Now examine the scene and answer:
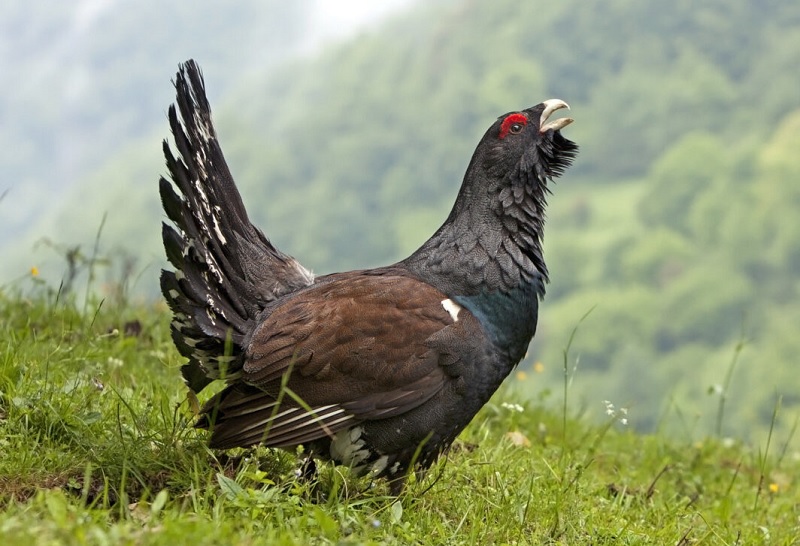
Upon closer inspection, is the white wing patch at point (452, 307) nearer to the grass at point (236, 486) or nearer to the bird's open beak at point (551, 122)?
the grass at point (236, 486)

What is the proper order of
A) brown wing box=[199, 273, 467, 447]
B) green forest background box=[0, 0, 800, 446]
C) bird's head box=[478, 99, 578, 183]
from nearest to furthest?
brown wing box=[199, 273, 467, 447], bird's head box=[478, 99, 578, 183], green forest background box=[0, 0, 800, 446]

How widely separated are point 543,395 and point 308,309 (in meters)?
3.23

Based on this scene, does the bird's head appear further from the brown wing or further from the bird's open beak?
the brown wing

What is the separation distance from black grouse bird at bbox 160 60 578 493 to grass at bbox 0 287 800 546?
231 millimetres

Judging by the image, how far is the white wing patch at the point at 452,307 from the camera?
403 centimetres

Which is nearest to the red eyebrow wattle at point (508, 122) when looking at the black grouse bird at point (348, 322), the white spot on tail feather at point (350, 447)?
the black grouse bird at point (348, 322)

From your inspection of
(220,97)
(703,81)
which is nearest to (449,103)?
(703,81)

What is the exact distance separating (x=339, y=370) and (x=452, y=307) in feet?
1.93

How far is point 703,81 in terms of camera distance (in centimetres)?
12825

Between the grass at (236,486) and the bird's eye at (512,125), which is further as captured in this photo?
the bird's eye at (512,125)

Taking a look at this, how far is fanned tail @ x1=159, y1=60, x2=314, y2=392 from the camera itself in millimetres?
3990

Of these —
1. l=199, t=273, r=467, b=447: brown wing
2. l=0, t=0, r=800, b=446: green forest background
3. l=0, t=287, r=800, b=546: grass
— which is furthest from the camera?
l=0, t=0, r=800, b=446: green forest background

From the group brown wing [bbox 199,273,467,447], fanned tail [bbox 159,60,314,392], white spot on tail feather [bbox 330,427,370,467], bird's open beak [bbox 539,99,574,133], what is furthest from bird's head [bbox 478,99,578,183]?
white spot on tail feather [bbox 330,427,370,467]

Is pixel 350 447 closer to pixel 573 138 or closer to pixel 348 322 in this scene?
pixel 348 322
